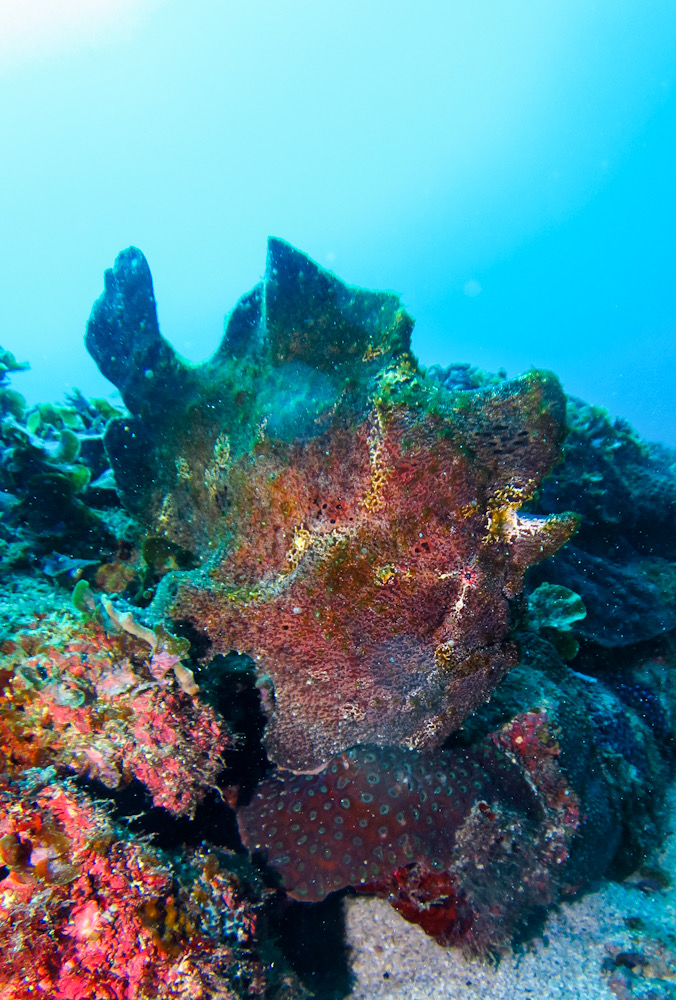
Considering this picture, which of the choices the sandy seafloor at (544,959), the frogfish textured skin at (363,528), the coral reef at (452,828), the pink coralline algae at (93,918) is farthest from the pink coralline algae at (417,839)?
the pink coralline algae at (93,918)

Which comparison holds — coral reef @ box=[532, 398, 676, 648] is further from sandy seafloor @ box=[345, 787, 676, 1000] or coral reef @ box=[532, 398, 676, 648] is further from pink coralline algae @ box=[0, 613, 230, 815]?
pink coralline algae @ box=[0, 613, 230, 815]

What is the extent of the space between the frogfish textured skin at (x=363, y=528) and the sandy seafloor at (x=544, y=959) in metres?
1.66

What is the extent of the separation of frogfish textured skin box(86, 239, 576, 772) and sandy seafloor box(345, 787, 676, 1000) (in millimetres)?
1665

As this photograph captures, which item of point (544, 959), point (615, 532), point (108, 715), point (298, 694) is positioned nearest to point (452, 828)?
point (544, 959)

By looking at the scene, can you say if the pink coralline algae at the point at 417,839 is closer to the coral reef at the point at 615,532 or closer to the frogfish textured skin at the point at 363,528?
the frogfish textured skin at the point at 363,528

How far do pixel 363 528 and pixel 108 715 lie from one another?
1913mm

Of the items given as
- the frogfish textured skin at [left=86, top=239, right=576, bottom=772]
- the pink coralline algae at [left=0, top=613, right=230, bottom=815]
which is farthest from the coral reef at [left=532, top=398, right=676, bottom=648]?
the pink coralline algae at [left=0, top=613, right=230, bottom=815]

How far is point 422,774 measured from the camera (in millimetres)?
3207

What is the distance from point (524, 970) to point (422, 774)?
1.57 meters

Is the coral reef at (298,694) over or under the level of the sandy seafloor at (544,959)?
over

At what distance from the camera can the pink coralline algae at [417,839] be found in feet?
10.0

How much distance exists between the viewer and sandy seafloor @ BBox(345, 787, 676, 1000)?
310cm

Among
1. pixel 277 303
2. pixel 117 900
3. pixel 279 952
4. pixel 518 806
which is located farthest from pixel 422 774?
pixel 277 303

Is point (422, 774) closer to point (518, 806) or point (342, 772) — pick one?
point (342, 772)
